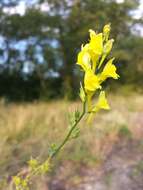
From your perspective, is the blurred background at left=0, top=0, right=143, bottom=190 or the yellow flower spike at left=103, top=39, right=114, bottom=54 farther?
the blurred background at left=0, top=0, right=143, bottom=190

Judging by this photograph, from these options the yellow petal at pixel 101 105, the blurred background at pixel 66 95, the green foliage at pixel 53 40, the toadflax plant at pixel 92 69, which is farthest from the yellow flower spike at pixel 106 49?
the green foliage at pixel 53 40

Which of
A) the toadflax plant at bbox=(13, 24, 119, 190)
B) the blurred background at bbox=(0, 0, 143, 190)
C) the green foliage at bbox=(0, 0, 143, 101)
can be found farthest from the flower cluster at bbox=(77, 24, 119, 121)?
the green foliage at bbox=(0, 0, 143, 101)

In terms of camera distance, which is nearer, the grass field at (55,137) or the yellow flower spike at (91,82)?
the yellow flower spike at (91,82)

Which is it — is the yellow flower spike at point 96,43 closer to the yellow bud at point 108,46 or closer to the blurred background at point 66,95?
the yellow bud at point 108,46

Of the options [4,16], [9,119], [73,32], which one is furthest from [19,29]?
[9,119]

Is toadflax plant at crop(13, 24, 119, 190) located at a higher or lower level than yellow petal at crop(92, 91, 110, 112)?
higher

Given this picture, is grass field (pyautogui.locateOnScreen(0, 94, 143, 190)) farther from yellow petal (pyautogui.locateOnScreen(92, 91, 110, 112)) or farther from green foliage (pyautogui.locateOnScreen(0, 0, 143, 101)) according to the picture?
green foliage (pyautogui.locateOnScreen(0, 0, 143, 101))

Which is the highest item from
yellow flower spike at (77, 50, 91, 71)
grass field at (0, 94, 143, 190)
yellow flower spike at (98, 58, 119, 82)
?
yellow flower spike at (77, 50, 91, 71)

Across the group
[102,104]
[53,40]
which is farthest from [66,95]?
[102,104]
